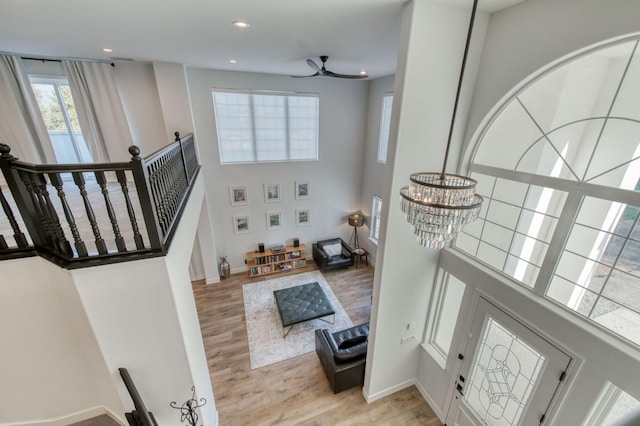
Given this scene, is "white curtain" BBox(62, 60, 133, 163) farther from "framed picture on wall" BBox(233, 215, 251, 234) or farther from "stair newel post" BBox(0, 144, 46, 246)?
"stair newel post" BBox(0, 144, 46, 246)

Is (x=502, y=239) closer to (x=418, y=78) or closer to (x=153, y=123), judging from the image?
(x=418, y=78)

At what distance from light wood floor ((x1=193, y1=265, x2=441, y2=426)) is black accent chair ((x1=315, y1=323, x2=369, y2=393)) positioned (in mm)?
204

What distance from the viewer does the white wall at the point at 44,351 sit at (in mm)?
2102

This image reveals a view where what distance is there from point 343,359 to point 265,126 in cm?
513

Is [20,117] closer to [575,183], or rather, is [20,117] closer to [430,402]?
[575,183]

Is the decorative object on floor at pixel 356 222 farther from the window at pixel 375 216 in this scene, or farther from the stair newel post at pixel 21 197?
the stair newel post at pixel 21 197

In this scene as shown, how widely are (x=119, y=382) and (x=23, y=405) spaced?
1.19 meters

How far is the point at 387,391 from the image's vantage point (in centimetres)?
385

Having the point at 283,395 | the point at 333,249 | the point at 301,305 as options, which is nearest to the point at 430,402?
the point at 283,395

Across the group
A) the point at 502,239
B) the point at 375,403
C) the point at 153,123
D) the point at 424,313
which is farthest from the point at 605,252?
the point at 153,123

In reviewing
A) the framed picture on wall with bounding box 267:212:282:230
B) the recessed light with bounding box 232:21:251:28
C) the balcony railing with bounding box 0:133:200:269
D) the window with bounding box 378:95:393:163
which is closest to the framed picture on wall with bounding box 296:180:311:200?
the framed picture on wall with bounding box 267:212:282:230

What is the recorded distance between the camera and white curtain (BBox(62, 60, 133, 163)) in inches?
176

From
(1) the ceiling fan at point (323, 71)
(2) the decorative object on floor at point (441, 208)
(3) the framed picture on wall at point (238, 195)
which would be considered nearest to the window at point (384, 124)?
(1) the ceiling fan at point (323, 71)

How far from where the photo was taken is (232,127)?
6004 millimetres
